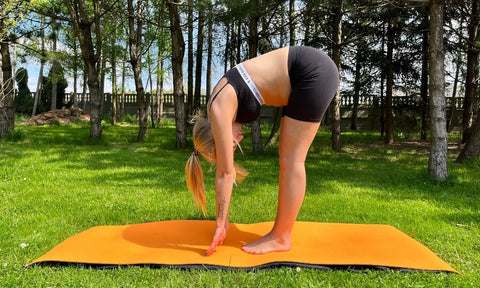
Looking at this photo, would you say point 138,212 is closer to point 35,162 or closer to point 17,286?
point 17,286

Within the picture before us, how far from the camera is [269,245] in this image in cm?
286

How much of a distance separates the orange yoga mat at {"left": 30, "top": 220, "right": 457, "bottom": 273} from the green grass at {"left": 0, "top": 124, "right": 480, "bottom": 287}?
0.10 m

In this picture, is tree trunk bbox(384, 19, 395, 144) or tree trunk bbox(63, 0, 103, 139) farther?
tree trunk bbox(384, 19, 395, 144)

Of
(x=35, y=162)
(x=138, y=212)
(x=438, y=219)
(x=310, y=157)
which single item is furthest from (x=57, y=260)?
(x=310, y=157)

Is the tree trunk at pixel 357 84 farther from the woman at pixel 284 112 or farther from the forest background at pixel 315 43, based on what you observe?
the woman at pixel 284 112

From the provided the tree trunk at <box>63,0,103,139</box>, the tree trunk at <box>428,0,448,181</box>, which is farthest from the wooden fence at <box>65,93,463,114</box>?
the tree trunk at <box>63,0,103,139</box>

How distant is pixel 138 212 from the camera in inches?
161

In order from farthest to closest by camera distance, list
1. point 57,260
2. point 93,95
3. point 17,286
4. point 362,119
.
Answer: point 362,119, point 93,95, point 57,260, point 17,286

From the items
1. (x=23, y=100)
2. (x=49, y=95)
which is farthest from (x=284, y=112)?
(x=49, y=95)

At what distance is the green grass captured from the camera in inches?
94.7

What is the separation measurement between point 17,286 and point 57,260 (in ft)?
1.11

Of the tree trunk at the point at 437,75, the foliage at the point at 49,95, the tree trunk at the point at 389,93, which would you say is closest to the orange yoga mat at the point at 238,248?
the tree trunk at the point at 437,75

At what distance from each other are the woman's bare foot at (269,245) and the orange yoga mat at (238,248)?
0.06 meters

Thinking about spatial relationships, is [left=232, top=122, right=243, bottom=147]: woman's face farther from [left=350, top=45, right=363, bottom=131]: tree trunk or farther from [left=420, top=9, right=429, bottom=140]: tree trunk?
[left=420, top=9, right=429, bottom=140]: tree trunk
